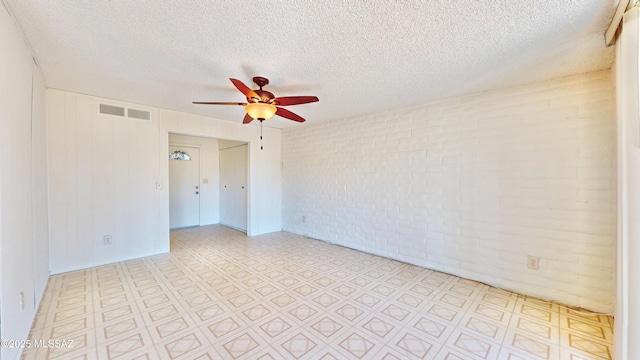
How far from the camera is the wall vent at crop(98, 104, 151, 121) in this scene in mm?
3432

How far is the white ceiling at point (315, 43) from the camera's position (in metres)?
1.55

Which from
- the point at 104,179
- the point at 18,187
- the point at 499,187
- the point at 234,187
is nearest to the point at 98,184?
the point at 104,179

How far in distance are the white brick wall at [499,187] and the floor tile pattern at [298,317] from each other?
32cm

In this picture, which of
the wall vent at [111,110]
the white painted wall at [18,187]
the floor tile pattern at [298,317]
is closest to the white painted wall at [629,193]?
the floor tile pattern at [298,317]

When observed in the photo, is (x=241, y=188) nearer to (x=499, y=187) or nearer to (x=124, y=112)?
(x=124, y=112)

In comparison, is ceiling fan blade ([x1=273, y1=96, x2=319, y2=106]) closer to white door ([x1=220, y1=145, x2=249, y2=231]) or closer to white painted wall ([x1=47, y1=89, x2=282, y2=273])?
white painted wall ([x1=47, y1=89, x2=282, y2=273])

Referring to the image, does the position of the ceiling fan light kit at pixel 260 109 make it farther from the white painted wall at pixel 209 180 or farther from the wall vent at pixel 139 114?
the white painted wall at pixel 209 180

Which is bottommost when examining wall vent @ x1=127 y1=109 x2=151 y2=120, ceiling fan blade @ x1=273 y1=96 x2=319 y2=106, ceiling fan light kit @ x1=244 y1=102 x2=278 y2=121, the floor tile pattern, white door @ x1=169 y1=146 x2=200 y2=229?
the floor tile pattern

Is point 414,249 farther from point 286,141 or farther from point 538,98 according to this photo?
point 286,141

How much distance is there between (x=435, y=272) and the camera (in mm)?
3273

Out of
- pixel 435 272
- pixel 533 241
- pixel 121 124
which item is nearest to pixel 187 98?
pixel 121 124

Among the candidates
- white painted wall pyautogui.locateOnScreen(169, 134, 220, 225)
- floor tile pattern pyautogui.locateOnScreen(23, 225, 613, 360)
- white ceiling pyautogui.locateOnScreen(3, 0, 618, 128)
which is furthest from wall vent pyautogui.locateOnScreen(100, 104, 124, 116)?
white painted wall pyautogui.locateOnScreen(169, 134, 220, 225)

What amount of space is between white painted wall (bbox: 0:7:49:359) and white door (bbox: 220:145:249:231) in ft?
10.6

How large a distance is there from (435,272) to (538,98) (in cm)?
234
